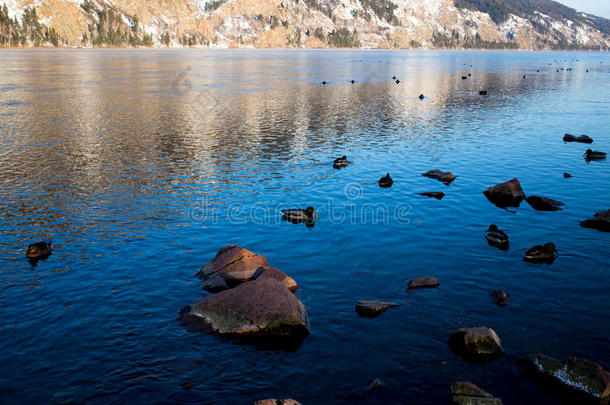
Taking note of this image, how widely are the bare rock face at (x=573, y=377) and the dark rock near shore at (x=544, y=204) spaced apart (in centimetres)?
2022

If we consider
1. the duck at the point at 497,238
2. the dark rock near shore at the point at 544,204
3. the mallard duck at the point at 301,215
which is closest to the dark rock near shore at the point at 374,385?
the duck at the point at 497,238

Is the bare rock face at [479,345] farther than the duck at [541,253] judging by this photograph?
No

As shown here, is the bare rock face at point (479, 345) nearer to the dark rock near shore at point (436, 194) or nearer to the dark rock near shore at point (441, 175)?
the dark rock near shore at point (436, 194)

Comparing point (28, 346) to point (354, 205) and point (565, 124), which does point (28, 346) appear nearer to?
point (354, 205)

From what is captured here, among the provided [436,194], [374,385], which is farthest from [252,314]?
[436,194]

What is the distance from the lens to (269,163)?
45.3 meters

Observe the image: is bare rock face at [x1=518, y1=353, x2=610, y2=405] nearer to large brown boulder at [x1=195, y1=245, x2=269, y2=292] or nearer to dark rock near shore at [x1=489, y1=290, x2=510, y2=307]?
dark rock near shore at [x1=489, y1=290, x2=510, y2=307]

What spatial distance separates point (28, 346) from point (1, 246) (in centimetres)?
1108

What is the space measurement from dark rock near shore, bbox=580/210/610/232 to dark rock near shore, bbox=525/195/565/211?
3.30m

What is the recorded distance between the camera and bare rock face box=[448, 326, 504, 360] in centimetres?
1656

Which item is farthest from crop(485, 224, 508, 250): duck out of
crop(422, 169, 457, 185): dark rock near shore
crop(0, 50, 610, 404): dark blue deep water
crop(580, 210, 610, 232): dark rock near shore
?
crop(422, 169, 457, 185): dark rock near shore

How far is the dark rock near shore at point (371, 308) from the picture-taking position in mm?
19375

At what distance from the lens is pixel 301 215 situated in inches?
1196

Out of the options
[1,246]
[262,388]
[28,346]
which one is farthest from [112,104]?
[262,388]
